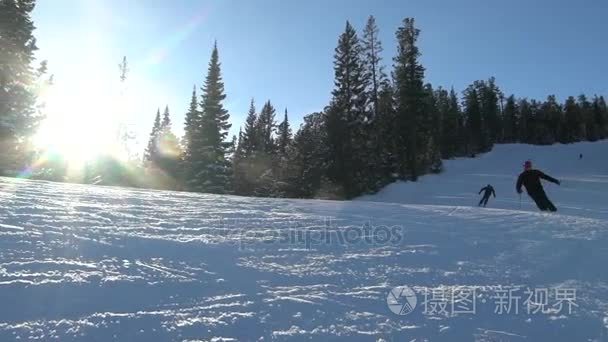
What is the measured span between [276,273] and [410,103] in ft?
126

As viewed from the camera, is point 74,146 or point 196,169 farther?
point 196,169

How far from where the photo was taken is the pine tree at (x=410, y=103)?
40469mm

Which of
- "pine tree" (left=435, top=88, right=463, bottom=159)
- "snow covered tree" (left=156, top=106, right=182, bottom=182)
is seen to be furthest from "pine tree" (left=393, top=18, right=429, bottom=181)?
"pine tree" (left=435, top=88, right=463, bottom=159)

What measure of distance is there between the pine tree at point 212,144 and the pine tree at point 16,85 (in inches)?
403

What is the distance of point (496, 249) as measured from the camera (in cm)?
700

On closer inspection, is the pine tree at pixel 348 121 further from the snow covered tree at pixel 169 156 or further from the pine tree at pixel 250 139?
the pine tree at pixel 250 139

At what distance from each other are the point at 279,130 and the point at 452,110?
27166 millimetres

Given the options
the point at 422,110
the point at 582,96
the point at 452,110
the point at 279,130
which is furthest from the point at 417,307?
the point at 582,96

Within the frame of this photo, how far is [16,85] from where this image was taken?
1019 inches

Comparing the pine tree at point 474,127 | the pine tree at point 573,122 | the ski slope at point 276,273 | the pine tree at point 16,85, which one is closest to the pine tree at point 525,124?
the pine tree at point 573,122

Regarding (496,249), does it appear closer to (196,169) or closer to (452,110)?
(196,169)

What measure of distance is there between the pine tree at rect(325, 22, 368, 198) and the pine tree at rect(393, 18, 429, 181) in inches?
156

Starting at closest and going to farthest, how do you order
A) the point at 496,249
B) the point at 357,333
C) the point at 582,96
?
Answer: the point at 357,333
the point at 496,249
the point at 582,96

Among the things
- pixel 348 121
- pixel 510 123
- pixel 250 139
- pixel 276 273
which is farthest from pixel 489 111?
pixel 276 273
